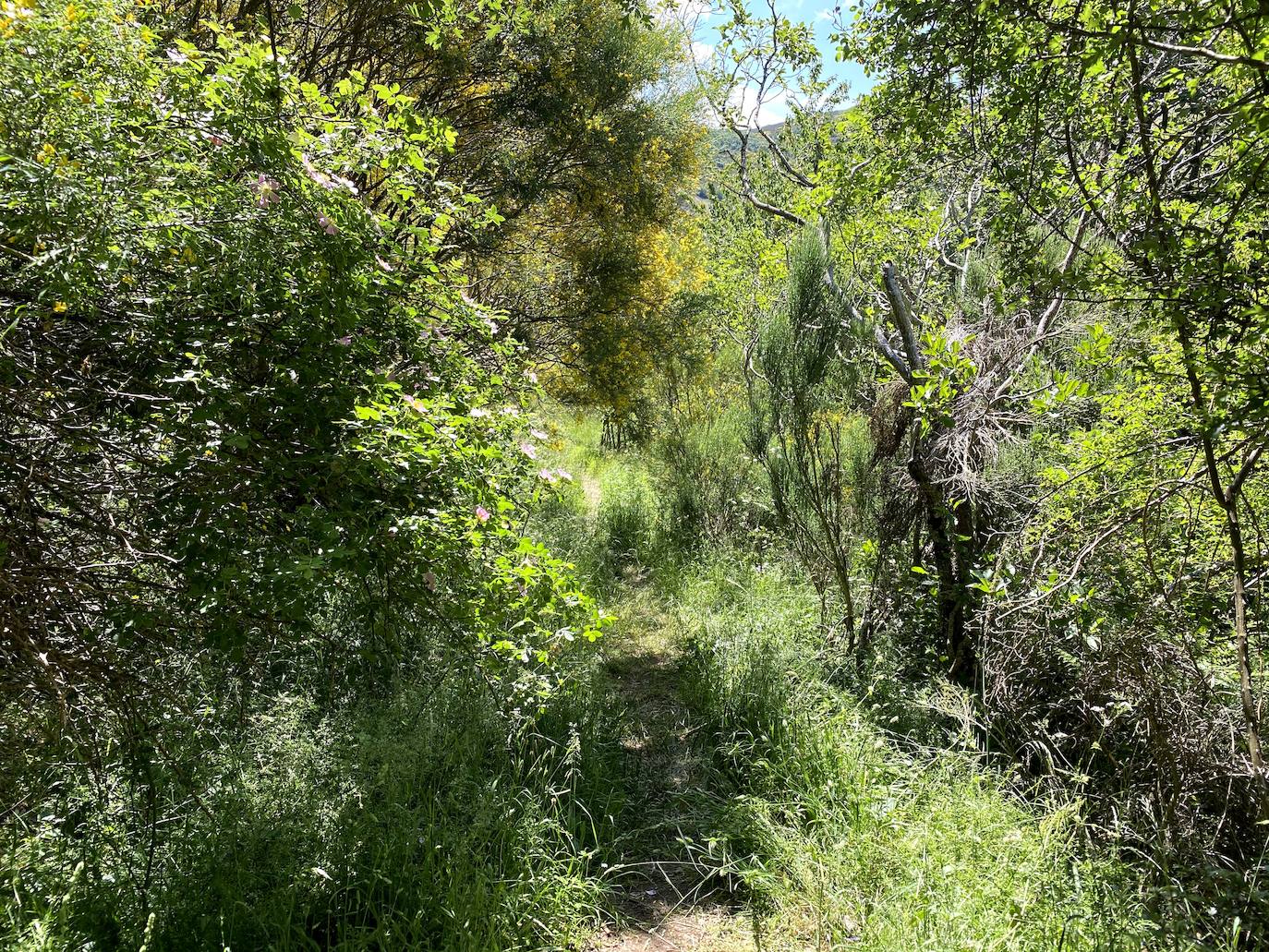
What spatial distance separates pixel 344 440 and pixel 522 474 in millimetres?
773

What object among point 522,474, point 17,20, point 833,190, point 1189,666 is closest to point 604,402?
point 833,190

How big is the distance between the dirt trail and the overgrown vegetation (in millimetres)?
33

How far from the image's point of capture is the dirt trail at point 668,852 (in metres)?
3.12

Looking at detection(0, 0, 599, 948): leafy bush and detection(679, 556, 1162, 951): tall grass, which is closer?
detection(0, 0, 599, 948): leafy bush

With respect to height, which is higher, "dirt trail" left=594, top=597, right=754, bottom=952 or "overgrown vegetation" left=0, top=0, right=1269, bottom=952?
"overgrown vegetation" left=0, top=0, right=1269, bottom=952

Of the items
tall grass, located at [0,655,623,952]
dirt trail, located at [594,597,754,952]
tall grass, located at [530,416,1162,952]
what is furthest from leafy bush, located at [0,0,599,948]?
tall grass, located at [530,416,1162,952]

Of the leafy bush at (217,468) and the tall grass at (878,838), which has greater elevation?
the leafy bush at (217,468)

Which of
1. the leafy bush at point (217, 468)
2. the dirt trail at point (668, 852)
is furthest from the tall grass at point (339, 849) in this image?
the dirt trail at point (668, 852)

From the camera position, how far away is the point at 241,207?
6.62 ft

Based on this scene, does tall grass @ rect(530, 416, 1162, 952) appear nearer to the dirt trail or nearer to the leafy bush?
the dirt trail

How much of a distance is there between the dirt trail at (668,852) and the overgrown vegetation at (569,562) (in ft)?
0.11

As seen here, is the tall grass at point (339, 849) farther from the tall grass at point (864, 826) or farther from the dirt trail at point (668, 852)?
the tall grass at point (864, 826)

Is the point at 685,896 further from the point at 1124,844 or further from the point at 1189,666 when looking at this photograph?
the point at 1189,666

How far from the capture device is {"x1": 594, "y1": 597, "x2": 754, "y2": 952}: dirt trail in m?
3.12
